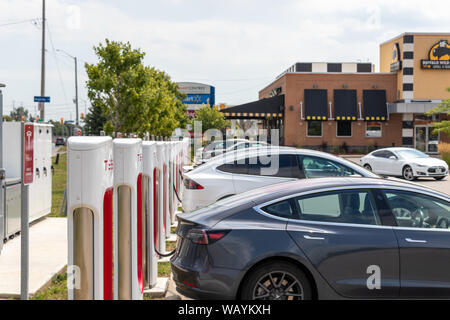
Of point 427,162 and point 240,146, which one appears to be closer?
point 427,162

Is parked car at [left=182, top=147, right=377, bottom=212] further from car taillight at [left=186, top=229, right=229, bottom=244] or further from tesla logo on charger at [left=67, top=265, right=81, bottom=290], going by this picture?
tesla logo on charger at [left=67, top=265, right=81, bottom=290]

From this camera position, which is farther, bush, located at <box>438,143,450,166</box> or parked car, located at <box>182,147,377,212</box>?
bush, located at <box>438,143,450,166</box>

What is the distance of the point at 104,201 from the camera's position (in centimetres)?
424

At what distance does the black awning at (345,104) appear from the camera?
43.9m

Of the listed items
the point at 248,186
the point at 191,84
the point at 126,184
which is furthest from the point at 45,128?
the point at 191,84

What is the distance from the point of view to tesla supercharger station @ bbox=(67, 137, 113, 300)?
3.96 meters

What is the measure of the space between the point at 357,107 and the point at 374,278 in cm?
4119

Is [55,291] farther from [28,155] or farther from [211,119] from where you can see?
[211,119]

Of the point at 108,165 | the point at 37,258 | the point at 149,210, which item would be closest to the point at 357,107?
the point at 37,258

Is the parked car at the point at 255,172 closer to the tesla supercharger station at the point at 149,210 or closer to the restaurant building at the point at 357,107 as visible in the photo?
the tesla supercharger station at the point at 149,210

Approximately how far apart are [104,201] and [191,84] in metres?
73.9

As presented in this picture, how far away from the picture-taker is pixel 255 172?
9297 millimetres

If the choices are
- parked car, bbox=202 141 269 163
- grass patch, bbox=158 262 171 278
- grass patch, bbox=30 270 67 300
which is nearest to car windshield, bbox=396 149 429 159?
parked car, bbox=202 141 269 163

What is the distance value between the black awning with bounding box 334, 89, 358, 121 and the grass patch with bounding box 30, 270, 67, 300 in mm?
39566
